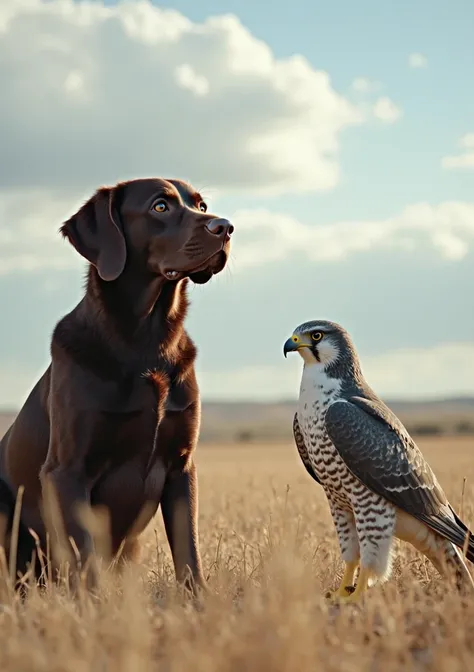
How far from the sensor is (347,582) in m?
4.96

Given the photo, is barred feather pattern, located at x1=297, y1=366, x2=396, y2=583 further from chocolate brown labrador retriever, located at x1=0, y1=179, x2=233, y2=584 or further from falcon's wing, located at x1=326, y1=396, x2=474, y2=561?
chocolate brown labrador retriever, located at x1=0, y1=179, x2=233, y2=584

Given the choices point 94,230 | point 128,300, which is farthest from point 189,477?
point 94,230

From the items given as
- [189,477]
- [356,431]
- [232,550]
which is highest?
[356,431]

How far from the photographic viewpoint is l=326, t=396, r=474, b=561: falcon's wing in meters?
4.80

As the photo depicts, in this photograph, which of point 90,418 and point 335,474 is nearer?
point 90,418

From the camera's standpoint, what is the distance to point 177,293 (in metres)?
4.94

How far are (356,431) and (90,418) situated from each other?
1371 millimetres

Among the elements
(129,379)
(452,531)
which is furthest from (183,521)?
(452,531)

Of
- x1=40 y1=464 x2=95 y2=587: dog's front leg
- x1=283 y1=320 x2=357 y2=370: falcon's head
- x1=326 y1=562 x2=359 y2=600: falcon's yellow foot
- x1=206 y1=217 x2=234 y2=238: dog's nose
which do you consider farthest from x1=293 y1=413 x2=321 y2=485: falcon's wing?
x1=40 y1=464 x2=95 y2=587: dog's front leg

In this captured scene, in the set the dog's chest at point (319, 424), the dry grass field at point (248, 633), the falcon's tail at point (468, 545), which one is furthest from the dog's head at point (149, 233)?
the falcon's tail at point (468, 545)

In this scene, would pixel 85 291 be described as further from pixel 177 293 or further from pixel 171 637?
pixel 171 637

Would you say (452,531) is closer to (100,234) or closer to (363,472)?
(363,472)

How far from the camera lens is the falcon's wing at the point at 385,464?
480cm

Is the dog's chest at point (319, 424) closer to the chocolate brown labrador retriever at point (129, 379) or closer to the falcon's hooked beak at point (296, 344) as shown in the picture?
the falcon's hooked beak at point (296, 344)
